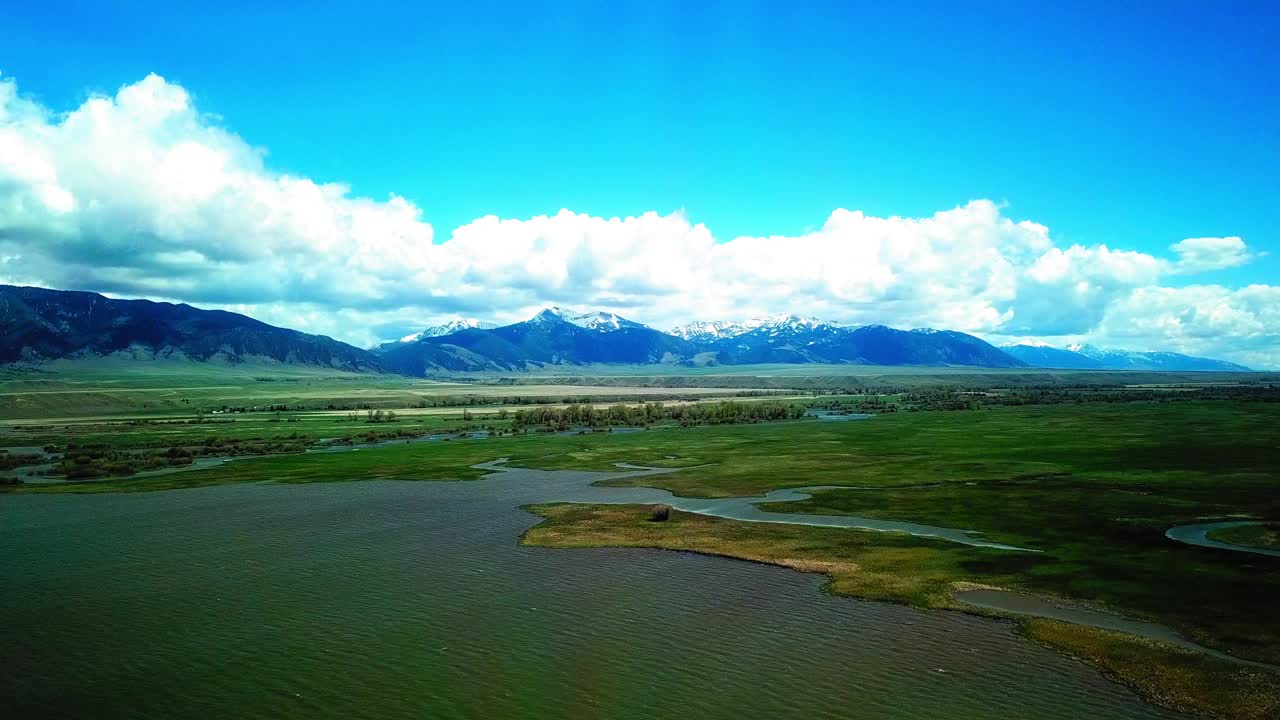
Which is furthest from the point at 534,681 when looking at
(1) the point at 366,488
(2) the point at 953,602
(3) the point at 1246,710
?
(1) the point at 366,488

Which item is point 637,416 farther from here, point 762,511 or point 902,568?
point 902,568

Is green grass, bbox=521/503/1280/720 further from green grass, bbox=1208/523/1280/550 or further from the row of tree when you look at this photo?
the row of tree

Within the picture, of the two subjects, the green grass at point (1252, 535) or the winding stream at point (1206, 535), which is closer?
the winding stream at point (1206, 535)

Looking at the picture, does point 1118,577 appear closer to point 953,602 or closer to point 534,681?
point 953,602

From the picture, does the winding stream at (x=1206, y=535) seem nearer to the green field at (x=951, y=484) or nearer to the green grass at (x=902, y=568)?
the green field at (x=951, y=484)

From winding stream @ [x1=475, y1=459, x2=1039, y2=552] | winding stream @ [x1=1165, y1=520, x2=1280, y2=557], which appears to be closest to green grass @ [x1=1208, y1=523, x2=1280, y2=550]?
winding stream @ [x1=1165, y1=520, x2=1280, y2=557]

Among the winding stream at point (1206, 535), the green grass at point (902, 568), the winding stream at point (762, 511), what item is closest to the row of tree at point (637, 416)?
the winding stream at point (762, 511)

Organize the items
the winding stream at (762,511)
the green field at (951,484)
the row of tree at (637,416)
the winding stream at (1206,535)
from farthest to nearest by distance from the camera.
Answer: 1. the row of tree at (637,416)
2. the winding stream at (762,511)
3. the winding stream at (1206,535)
4. the green field at (951,484)

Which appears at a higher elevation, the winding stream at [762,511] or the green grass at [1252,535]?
the green grass at [1252,535]
